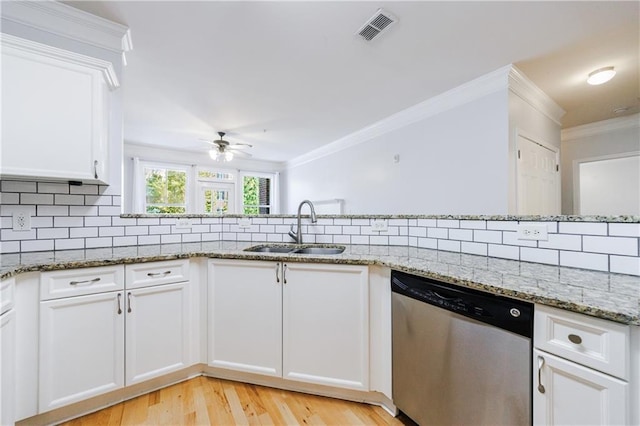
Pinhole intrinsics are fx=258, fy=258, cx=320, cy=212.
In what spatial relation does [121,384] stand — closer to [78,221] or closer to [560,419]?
[78,221]

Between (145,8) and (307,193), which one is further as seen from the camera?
(307,193)

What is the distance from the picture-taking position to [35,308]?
125 cm

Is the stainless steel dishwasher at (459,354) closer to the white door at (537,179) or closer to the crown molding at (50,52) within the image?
the white door at (537,179)

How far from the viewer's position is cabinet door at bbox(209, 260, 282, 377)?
5.24 feet

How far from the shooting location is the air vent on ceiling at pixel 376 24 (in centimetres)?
171

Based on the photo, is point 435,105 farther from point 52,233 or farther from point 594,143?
point 52,233

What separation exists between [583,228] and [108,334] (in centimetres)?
245

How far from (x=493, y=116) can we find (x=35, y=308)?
3.52m

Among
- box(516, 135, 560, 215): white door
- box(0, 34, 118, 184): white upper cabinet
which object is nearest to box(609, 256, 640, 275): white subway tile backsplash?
box(516, 135, 560, 215): white door

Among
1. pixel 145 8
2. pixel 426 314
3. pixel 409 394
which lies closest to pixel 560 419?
pixel 426 314

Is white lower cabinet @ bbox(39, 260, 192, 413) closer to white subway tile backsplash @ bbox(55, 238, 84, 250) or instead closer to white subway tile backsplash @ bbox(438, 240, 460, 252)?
white subway tile backsplash @ bbox(55, 238, 84, 250)

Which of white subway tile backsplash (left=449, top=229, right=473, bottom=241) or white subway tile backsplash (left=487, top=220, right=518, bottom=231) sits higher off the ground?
white subway tile backsplash (left=487, top=220, right=518, bottom=231)

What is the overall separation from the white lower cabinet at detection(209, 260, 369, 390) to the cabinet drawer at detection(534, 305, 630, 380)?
78cm

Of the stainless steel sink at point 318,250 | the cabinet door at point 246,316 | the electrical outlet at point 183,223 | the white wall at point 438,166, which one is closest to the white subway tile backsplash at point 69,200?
the electrical outlet at point 183,223
